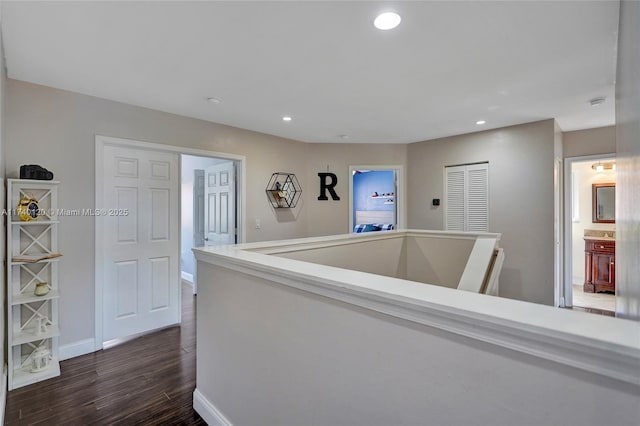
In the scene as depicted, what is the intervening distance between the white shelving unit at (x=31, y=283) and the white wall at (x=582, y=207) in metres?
6.88

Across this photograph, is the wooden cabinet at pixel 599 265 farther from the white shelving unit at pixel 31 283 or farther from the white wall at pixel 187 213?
the white shelving unit at pixel 31 283

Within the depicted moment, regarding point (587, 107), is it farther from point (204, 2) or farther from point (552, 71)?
point (204, 2)

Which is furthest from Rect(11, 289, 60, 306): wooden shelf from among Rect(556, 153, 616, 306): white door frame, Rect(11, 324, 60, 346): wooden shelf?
Rect(556, 153, 616, 306): white door frame

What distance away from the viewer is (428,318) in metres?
0.92

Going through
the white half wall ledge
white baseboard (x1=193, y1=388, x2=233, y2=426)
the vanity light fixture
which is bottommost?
white baseboard (x1=193, y1=388, x2=233, y2=426)

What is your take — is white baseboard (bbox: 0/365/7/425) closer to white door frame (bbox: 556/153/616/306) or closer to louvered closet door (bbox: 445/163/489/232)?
louvered closet door (bbox: 445/163/489/232)

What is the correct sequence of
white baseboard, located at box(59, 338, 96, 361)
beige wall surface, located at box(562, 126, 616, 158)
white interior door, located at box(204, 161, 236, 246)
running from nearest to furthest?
white baseboard, located at box(59, 338, 96, 361)
beige wall surface, located at box(562, 126, 616, 158)
white interior door, located at box(204, 161, 236, 246)

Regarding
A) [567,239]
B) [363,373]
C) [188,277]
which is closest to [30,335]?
[363,373]

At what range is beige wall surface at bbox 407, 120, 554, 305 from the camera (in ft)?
12.7

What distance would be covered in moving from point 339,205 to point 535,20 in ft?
12.1

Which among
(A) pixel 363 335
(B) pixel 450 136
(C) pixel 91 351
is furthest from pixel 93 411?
(B) pixel 450 136

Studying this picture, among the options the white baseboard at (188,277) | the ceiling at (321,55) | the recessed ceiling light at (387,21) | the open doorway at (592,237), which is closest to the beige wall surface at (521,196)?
the ceiling at (321,55)

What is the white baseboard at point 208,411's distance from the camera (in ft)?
6.13

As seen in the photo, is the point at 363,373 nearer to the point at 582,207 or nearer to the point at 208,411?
the point at 208,411
